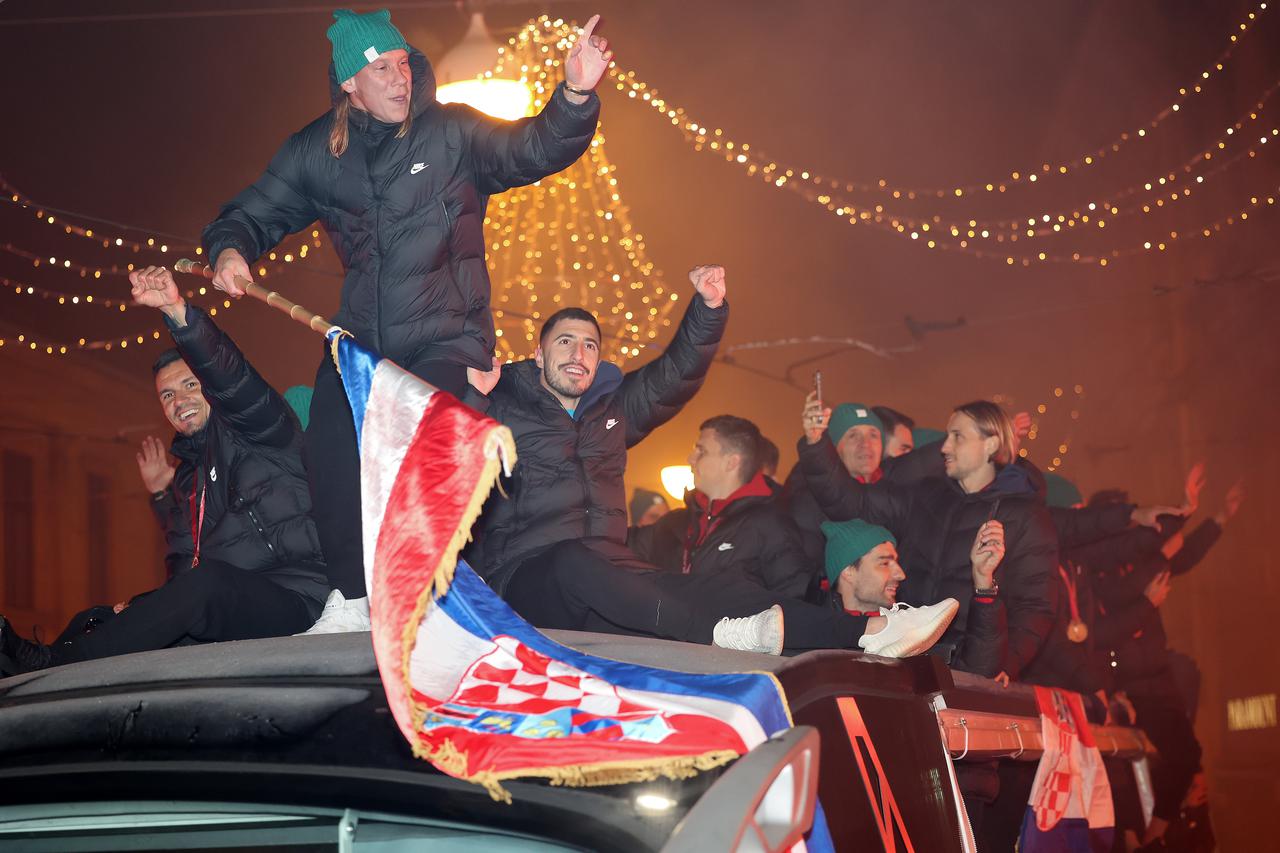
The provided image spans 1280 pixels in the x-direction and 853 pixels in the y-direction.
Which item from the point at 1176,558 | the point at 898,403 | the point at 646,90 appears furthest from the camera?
the point at 898,403

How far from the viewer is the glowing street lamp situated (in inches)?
376

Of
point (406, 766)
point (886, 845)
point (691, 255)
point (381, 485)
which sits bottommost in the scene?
point (886, 845)

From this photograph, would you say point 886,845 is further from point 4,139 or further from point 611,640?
point 4,139

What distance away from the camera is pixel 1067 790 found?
383 cm

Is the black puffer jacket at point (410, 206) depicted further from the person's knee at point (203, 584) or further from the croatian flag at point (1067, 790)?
the croatian flag at point (1067, 790)

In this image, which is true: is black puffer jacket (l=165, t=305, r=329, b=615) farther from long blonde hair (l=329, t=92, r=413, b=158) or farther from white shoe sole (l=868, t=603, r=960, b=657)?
white shoe sole (l=868, t=603, r=960, b=657)

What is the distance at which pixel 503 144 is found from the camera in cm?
423

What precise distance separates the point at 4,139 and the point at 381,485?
1165 centimetres

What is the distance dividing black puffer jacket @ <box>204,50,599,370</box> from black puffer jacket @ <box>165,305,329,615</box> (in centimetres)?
52

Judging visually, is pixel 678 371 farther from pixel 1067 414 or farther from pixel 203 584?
pixel 1067 414

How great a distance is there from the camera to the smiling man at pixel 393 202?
4.08 metres

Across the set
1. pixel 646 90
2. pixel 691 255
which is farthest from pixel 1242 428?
pixel 646 90

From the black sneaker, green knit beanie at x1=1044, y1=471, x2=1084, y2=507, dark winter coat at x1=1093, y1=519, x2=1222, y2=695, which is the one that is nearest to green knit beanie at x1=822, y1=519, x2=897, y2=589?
the black sneaker

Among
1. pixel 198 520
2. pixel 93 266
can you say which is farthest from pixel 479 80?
pixel 93 266
